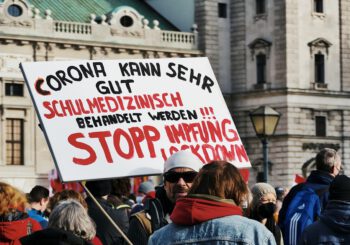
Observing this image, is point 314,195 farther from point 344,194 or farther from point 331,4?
point 331,4

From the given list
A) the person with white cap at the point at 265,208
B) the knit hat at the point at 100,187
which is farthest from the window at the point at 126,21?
the person with white cap at the point at 265,208

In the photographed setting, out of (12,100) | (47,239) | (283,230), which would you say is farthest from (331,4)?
(47,239)

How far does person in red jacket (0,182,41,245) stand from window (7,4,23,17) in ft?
125

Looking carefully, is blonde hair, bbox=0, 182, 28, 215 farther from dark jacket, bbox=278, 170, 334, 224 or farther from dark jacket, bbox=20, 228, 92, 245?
dark jacket, bbox=278, 170, 334, 224

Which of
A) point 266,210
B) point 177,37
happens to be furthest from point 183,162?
point 177,37

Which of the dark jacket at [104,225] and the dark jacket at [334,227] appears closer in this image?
the dark jacket at [334,227]

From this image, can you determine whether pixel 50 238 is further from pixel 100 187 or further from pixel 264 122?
pixel 264 122

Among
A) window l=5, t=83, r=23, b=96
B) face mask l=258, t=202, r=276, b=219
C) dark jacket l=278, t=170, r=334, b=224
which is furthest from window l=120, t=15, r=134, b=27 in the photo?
face mask l=258, t=202, r=276, b=219

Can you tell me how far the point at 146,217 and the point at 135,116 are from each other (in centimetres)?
164

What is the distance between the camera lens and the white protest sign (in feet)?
28.6

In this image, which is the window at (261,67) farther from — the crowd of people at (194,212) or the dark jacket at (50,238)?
the dark jacket at (50,238)

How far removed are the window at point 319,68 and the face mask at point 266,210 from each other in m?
41.9

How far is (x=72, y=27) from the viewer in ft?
155

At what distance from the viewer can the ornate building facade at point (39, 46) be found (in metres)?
45.5
